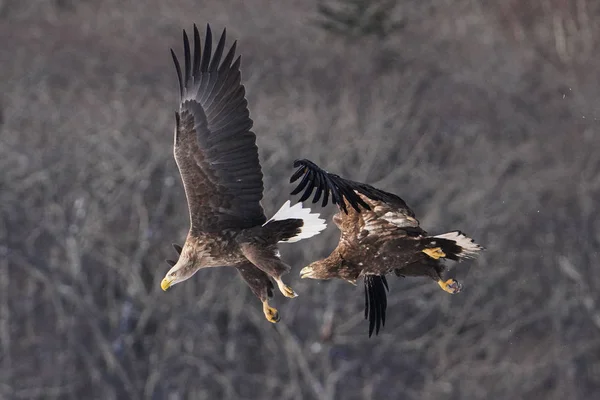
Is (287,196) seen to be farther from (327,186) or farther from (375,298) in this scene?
(327,186)

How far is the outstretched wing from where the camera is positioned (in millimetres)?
8250

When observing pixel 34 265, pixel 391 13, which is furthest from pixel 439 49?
pixel 34 265

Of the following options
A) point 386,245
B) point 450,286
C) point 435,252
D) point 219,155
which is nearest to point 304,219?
point 386,245

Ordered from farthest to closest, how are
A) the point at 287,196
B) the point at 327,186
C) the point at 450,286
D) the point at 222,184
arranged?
the point at 287,196, the point at 222,184, the point at 450,286, the point at 327,186

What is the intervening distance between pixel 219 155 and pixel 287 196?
1332cm

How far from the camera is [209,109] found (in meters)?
8.40

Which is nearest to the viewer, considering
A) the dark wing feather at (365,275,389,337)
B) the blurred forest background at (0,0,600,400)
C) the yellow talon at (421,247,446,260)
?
the yellow talon at (421,247,446,260)

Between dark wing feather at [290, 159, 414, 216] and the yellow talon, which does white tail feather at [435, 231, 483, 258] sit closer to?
the yellow talon

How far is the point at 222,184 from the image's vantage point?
8273 millimetres

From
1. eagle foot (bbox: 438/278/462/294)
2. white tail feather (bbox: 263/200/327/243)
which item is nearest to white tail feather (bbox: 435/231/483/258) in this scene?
eagle foot (bbox: 438/278/462/294)

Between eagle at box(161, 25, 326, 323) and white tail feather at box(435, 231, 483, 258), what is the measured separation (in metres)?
0.71

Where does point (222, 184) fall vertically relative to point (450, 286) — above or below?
above

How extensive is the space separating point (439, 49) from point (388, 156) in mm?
3524

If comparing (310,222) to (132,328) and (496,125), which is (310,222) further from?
(496,125)
